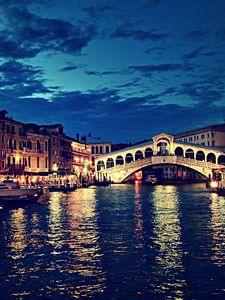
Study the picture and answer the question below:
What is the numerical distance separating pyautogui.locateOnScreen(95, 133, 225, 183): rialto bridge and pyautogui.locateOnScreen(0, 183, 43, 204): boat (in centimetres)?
4306

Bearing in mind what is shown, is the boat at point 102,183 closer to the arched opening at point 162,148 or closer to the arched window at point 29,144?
the arched opening at point 162,148

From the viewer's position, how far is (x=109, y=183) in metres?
74.8

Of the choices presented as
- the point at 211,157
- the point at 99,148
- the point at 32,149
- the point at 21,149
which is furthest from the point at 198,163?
the point at 99,148

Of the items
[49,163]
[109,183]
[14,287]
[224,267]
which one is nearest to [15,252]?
[14,287]

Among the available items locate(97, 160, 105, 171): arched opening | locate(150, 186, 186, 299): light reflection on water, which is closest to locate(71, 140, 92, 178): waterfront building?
locate(97, 160, 105, 171): arched opening

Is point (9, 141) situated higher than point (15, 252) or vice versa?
point (9, 141)

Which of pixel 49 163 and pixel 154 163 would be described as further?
pixel 154 163

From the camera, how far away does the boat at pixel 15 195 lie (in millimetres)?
30108

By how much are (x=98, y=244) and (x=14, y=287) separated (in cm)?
496

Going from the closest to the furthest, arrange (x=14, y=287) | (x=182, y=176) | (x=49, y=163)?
(x=14, y=287) < (x=49, y=163) < (x=182, y=176)

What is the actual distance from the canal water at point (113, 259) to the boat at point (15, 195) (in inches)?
386

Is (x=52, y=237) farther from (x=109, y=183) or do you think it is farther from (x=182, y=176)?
(x=182, y=176)

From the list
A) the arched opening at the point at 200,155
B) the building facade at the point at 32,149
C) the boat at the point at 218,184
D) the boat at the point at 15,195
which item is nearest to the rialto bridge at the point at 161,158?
the arched opening at the point at 200,155

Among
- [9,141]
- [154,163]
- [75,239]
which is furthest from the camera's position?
[154,163]
